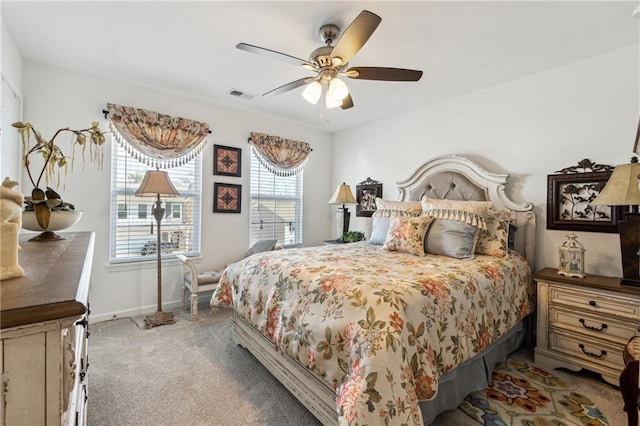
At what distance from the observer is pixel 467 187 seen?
127 inches

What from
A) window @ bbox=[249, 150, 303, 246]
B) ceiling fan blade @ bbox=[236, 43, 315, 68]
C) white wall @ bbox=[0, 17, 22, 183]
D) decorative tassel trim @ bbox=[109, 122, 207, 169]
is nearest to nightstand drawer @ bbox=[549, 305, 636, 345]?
ceiling fan blade @ bbox=[236, 43, 315, 68]

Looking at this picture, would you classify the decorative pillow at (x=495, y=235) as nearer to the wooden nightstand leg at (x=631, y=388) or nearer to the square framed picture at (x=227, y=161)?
the wooden nightstand leg at (x=631, y=388)

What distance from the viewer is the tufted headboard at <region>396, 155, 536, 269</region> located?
2873 mm

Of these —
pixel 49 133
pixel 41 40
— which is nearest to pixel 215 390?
pixel 49 133

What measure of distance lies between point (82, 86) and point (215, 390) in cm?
321

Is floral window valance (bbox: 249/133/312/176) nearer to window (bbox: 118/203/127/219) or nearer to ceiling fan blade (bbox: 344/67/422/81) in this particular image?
window (bbox: 118/203/127/219)

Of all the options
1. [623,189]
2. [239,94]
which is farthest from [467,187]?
[239,94]

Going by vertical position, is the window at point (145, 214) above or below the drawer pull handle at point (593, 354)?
above

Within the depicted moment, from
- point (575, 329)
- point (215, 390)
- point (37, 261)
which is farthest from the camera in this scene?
point (575, 329)

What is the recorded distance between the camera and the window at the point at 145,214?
326cm

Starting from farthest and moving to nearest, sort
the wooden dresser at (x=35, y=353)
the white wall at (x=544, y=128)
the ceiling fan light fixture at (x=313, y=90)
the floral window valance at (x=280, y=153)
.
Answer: the floral window valance at (x=280, y=153) → the white wall at (x=544, y=128) → the ceiling fan light fixture at (x=313, y=90) → the wooden dresser at (x=35, y=353)

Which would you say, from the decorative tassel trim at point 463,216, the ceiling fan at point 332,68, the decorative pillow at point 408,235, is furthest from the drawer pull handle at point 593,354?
the ceiling fan at point 332,68

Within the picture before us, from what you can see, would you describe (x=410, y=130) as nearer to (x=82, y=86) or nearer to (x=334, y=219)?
(x=334, y=219)

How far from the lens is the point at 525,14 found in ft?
6.68
